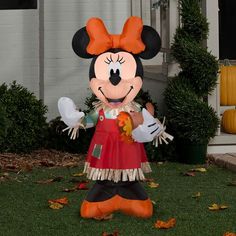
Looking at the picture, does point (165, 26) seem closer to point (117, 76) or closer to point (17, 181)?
point (17, 181)

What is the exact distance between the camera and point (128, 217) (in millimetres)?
5152

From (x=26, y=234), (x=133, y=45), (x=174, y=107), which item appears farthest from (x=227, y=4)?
(x=26, y=234)

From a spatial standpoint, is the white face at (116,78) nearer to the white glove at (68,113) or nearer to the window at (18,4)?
the white glove at (68,113)

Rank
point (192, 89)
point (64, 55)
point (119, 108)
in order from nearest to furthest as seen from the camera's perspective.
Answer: point (119, 108) < point (192, 89) < point (64, 55)

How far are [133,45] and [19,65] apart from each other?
548 cm

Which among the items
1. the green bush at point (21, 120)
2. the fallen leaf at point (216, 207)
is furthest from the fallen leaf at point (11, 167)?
the fallen leaf at point (216, 207)

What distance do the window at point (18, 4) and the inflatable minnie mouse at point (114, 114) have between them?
5348mm

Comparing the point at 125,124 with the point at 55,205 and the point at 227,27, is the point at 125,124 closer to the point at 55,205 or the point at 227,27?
the point at 55,205

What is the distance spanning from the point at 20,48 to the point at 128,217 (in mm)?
5720

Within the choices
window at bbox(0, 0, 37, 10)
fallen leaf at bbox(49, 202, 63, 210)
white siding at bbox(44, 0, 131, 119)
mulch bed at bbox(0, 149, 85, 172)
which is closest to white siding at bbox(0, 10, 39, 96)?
window at bbox(0, 0, 37, 10)

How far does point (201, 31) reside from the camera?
805cm

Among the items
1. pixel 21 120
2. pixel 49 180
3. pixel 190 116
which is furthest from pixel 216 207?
pixel 21 120

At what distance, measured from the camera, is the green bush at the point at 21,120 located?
8.44 meters

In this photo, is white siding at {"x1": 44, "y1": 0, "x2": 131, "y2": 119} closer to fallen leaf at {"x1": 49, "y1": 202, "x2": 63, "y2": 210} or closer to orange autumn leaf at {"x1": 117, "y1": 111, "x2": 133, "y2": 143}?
fallen leaf at {"x1": 49, "y1": 202, "x2": 63, "y2": 210}
